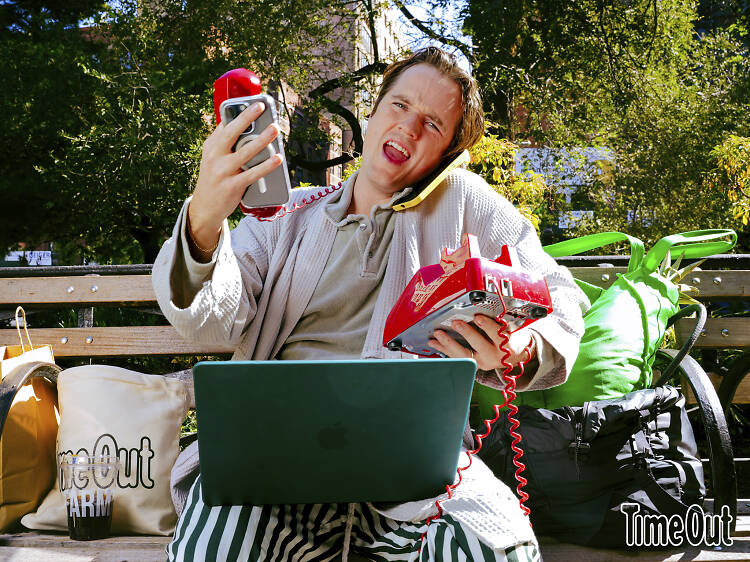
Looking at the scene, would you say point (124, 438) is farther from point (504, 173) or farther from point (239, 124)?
point (504, 173)

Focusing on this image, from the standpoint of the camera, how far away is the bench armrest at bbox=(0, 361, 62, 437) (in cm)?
188

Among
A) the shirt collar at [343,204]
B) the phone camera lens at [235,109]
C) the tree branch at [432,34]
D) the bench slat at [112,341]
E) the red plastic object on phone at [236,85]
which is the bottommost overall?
the bench slat at [112,341]

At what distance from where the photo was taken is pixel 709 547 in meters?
1.74

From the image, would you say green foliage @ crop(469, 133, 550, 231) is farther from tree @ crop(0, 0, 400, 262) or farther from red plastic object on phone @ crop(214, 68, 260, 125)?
Result: tree @ crop(0, 0, 400, 262)

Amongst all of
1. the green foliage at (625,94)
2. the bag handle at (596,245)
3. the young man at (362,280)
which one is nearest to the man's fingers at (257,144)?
the young man at (362,280)

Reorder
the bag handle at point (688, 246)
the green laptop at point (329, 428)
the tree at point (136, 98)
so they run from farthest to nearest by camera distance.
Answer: the tree at point (136, 98)
the bag handle at point (688, 246)
the green laptop at point (329, 428)

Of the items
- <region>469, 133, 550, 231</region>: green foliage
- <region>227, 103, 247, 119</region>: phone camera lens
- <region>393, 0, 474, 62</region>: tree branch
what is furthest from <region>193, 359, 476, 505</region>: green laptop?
<region>393, 0, 474, 62</region>: tree branch

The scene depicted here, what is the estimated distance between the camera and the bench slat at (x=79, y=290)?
256cm

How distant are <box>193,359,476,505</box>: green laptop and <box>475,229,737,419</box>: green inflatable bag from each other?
84 centimetres

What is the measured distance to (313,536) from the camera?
57.2 inches

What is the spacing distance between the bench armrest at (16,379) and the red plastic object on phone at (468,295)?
1.13 meters

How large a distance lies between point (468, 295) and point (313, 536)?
2.04 ft

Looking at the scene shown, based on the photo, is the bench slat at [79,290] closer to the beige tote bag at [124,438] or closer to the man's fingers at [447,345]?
the beige tote bag at [124,438]

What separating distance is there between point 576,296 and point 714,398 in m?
0.47
